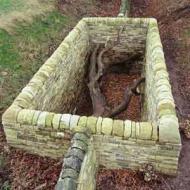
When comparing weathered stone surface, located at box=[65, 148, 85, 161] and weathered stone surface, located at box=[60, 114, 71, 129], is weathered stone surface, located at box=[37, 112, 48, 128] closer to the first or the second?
weathered stone surface, located at box=[60, 114, 71, 129]

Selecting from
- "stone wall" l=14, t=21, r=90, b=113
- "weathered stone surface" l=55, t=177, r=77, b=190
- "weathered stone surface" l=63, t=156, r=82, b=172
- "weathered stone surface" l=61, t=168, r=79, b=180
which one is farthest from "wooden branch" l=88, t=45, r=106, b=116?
"weathered stone surface" l=55, t=177, r=77, b=190

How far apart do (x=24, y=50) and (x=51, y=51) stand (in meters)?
1.07

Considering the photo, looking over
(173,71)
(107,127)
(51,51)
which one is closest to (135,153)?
(107,127)

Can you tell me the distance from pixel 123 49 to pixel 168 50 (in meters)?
2.45

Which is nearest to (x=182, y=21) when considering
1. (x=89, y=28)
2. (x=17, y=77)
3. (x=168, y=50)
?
(x=168, y=50)

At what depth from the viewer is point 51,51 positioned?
11.5m

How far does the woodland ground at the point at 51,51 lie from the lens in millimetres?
6234

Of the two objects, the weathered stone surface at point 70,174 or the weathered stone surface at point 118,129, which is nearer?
the weathered stone surface at point 70,174

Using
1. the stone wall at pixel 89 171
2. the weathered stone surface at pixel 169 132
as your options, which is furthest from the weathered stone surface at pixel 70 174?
the weathered stone surface at pixel 169 132

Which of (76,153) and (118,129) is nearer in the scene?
(76,153)

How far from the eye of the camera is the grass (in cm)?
927

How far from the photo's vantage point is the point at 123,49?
11500mm

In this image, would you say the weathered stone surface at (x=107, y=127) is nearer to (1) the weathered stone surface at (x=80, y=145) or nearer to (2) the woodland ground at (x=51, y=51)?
(1) the weathered stone surface at (x=80, y=145)

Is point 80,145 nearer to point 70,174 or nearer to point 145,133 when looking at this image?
point 70,174
